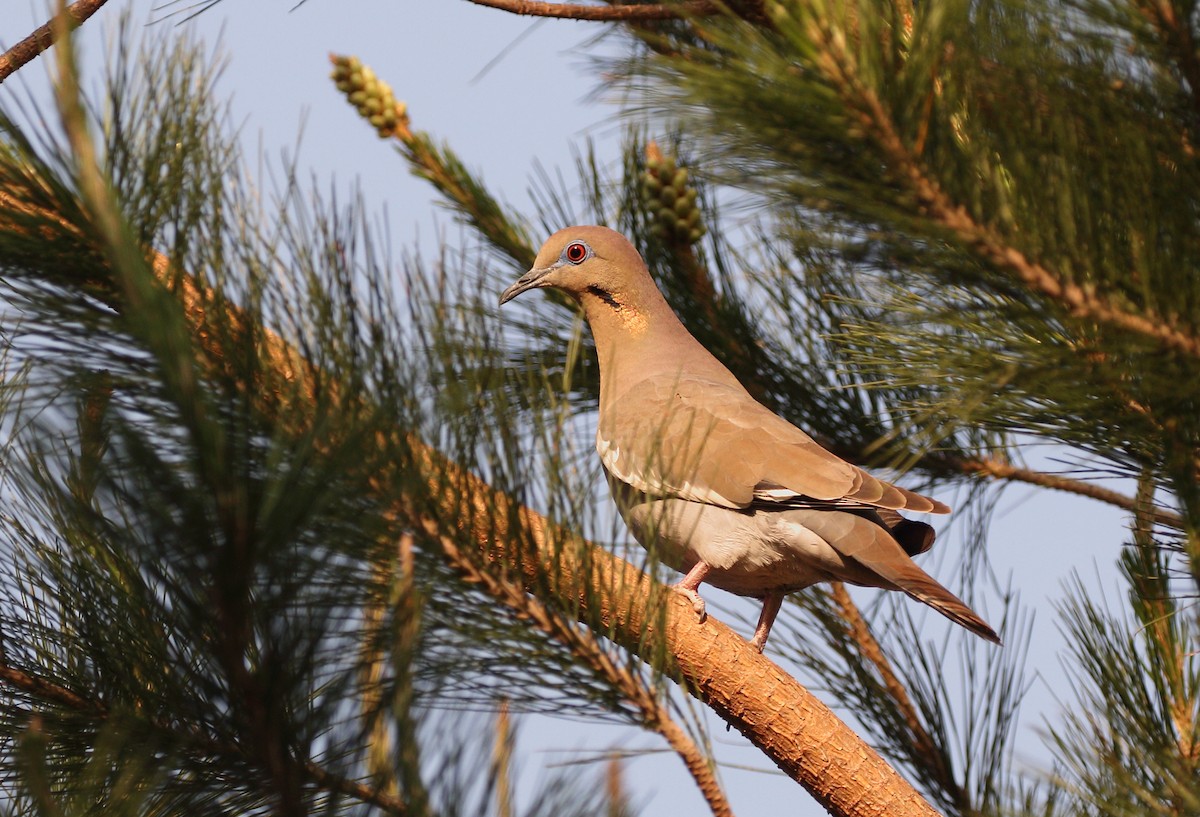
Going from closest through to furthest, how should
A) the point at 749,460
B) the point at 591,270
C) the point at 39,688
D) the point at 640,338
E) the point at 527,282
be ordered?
the point at 39,688
the point at 749,460
the point at 527,282
the point at 591,270
the point at 640,338

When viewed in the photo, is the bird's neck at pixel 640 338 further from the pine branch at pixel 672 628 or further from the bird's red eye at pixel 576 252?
the pine branch at pixel 672 628

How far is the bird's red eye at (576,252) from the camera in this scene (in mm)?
3850

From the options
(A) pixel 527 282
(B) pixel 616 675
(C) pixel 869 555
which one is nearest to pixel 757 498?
(C) pixel 869 555

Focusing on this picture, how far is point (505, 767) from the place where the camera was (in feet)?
5.47

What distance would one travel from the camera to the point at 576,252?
3893 mm

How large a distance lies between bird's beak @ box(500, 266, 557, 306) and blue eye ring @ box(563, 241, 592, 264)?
0.25ft

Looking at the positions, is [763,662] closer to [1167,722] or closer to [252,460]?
[1167,722]

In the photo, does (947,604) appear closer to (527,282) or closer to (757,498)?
(757,498)

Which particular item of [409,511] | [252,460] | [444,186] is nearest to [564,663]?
[409,511]

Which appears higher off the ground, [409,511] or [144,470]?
[144,470]

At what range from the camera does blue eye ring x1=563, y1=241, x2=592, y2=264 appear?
3846 mm

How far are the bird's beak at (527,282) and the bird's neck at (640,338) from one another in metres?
0.27

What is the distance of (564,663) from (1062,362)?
831 mm

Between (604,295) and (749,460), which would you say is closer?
(749,460)
